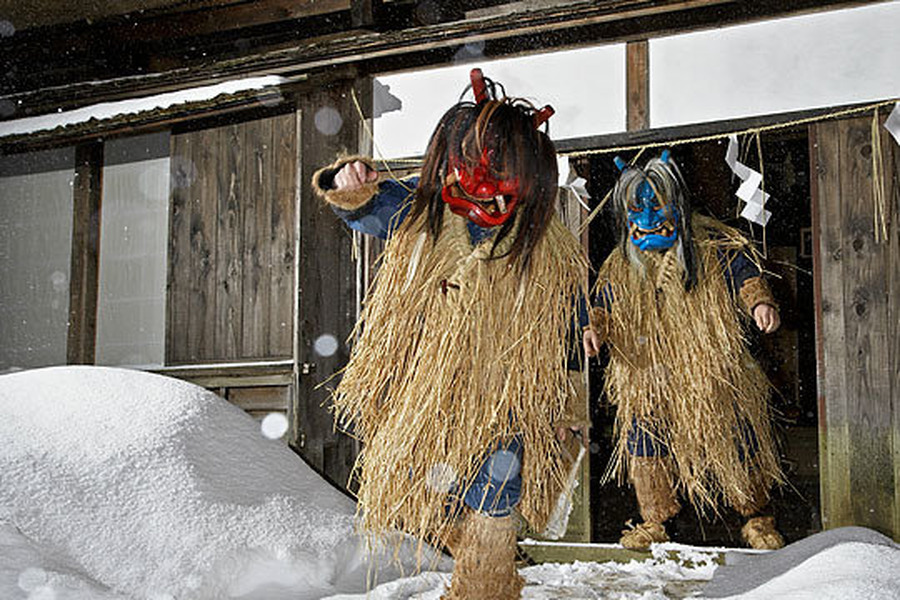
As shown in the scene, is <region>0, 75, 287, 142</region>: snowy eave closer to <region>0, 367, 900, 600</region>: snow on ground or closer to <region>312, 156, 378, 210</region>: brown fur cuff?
<region>0, 367, 900, 600</region>: snow on ground

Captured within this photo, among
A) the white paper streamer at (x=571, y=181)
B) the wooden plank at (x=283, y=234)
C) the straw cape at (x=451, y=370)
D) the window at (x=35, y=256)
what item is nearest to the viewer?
the straw cape at (x=451, y=370)

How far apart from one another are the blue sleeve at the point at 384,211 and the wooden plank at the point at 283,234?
2.05 m

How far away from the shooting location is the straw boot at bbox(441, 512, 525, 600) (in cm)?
263

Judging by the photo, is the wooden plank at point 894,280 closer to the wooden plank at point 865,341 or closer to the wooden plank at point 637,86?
the wooden plank at point 865,341

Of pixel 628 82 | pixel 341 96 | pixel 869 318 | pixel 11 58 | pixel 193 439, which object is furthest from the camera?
pixel 11 58

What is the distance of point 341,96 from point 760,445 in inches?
112

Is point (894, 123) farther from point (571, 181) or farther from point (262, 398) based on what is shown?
point (262, 398)

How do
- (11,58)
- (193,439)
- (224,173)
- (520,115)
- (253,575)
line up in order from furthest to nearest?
(11,58) < (224,173) < (193,439) < (253,575) < (520,115)

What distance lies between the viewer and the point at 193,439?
3297 mm

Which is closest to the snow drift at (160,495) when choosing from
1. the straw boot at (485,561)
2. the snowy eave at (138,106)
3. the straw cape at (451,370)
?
the straw cape at (451,370)

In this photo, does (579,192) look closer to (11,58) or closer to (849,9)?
(849,9)

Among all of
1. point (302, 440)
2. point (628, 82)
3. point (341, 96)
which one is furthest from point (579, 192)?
point (302, 440)

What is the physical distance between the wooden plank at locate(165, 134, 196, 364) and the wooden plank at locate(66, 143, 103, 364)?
0.85 meters

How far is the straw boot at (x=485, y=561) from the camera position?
263 centimetres
